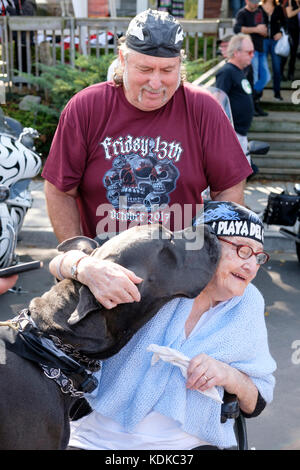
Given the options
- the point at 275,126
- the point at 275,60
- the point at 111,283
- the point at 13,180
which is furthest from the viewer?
the point at 275,60

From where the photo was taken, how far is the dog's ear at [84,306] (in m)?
2.03

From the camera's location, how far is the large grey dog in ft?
6.55

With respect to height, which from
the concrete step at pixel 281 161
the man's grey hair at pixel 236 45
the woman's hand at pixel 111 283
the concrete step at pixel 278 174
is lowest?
the concrete step at pixel 278 174

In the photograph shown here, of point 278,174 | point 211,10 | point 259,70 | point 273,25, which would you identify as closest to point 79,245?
point 278,174

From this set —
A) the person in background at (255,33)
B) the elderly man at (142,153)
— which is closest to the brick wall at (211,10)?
the person in background at (255,33)

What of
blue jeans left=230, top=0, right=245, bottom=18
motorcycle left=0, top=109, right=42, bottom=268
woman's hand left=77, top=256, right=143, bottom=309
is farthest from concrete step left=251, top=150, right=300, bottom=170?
woman's hand left=77, top=256, right=143, bottom=309

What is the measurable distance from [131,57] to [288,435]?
7.68ft

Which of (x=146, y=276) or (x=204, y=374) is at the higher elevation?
(x=146, y=276)

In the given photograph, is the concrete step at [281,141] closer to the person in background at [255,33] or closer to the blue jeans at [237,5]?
the person in background at [255,33]

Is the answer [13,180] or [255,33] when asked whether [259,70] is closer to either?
[255,33]

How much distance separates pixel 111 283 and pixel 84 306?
116mm

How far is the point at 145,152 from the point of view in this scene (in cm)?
299

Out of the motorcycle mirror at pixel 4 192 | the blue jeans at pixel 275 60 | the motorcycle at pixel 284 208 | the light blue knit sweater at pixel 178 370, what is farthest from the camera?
the blue jeans at pixel 275 60
